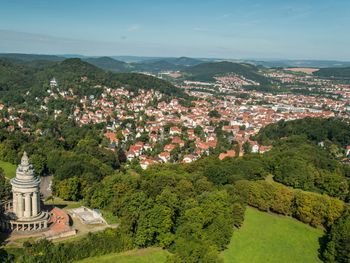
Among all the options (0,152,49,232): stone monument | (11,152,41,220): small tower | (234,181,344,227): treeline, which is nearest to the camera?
(0,152,49,232): stone monument

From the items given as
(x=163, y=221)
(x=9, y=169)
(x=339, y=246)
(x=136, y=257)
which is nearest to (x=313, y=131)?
(x=339, y=246)

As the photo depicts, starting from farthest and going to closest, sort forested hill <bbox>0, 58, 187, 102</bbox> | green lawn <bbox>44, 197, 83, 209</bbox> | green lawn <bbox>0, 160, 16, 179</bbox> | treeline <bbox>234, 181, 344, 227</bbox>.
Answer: forested hill <bbox>0, 58, 187, 102</bbox> → green lawn <bbox>0, 160, 16, 179</bbox> → green lawn <bbox>44, 197, 83, 209</bbox> → treeline <bbox>234, 181, 344, 227</bbox>

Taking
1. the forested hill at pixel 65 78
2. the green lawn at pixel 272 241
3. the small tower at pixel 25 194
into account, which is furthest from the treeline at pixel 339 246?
the forested hill at pixel 65 78

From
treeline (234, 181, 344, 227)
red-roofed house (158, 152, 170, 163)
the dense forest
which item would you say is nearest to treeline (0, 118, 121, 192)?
the dense forest

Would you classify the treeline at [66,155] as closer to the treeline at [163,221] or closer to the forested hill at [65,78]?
the treeline at [163,221]

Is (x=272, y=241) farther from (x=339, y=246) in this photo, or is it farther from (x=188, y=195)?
(x=188, y=195)

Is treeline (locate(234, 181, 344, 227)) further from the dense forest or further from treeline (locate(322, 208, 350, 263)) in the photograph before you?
Answer: treeline (locate(322, 208, 350, 263))

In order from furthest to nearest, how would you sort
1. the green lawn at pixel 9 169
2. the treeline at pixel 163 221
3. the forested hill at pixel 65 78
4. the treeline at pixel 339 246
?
the forested hill at pixel 65 78 < the green lawn at pixel 9 169 < the treeline at pixel 339 246 < the treeline at pixel 163 221
